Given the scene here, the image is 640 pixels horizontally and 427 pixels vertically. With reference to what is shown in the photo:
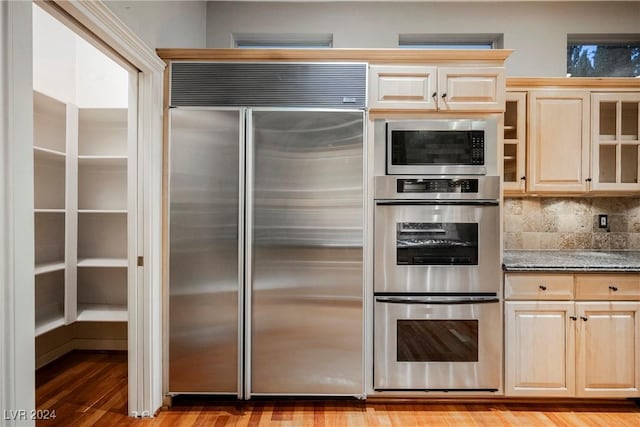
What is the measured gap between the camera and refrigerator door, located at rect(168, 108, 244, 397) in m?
2.18

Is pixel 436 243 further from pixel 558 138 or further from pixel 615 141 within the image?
pixel 615 141

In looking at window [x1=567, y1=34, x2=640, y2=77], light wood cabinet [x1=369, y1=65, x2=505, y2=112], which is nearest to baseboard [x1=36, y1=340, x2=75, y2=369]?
light wood cabinet [x1=369, y1=65, x2=505, y2=112]

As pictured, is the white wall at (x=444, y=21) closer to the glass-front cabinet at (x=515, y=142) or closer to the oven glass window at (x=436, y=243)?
the glass-front cabinet at (x=515, y=142)

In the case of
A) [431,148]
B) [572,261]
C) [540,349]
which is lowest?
[540,349]

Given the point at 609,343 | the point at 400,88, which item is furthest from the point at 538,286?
the point at 400,88

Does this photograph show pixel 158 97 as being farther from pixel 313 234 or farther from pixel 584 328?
pixel 584 328

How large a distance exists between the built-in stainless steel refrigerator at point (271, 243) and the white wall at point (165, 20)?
46 centimetres

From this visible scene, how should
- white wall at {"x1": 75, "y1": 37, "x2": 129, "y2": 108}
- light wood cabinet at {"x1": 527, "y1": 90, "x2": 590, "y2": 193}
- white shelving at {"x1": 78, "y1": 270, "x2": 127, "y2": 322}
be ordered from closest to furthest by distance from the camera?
light wood cabinet at {"x1": 527, "y1": 90, "x2": 590, "y2": 193}, white wall at {"x1": 75, "y1": 37, "x2": 129, "y2": 108}, white shelving at {"x1": 78, "y1": 270, "x2": 127, "y2": 322}

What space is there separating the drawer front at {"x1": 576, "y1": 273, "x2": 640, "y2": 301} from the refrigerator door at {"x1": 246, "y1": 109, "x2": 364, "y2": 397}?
136 cm

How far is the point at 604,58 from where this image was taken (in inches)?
116

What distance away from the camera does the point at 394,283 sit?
7.32 feet

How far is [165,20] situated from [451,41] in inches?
87.6

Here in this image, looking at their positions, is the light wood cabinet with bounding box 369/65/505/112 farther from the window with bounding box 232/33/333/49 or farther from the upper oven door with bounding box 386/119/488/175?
the window with bounding box 232/33/333/49

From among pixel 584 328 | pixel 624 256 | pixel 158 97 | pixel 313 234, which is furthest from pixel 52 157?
pixel 624 256
